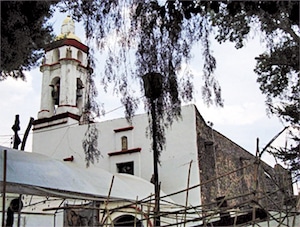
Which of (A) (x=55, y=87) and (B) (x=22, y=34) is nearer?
(B) (x=22, y=34)

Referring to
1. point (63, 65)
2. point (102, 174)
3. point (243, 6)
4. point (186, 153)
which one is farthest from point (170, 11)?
point (63, 65)

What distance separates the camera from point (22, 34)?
2.82m

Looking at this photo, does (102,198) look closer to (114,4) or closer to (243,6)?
(114,4)

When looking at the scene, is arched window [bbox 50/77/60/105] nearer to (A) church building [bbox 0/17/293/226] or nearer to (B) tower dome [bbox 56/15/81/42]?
(A) church building [bbox 0/17/293/226]

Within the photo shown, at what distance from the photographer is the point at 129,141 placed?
11.1m

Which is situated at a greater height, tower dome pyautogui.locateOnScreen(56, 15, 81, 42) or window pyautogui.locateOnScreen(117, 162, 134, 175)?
window pyautogui.locateOnScreen(117, 162, 134, 175)

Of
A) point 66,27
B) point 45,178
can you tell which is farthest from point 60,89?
point 66,27

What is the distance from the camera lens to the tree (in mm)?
2537

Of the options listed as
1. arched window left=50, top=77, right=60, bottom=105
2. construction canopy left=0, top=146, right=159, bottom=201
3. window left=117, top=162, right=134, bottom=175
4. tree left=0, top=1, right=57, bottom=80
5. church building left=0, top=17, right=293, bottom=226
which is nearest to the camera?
tree left=0, top=1, right=57, bottom=80

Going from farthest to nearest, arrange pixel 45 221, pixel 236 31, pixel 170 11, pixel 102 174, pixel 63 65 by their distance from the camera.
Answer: pixel 63 65 → pixel 45 221 → pixel 102 174 → pixel 236 31 → pixel 170 11

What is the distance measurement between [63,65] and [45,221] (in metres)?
4.68

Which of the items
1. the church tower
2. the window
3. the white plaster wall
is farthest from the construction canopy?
the church tower

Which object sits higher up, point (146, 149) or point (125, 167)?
point (146, 149)

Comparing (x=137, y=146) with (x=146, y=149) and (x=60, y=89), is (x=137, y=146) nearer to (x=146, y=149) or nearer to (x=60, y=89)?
(x=146, y=149)
